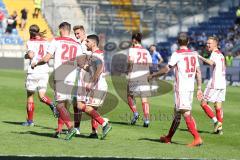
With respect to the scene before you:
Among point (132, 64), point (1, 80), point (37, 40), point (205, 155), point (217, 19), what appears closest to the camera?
point (205, 155)

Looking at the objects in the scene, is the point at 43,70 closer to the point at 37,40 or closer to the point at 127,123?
the point at 37,40

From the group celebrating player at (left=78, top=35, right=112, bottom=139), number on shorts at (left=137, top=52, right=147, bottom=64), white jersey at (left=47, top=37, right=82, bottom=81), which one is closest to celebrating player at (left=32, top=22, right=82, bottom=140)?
white jersey at (left=47, top=37, right=82, bottom=81)

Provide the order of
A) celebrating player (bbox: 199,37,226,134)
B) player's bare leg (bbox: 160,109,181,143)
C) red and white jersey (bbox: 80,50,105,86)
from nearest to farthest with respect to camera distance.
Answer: player's bare leg (bbox: 160,109,181,143) → red and white jersey (bbox: 80,50,105,86) → celebrating player (bbox: 199,37,226,134)

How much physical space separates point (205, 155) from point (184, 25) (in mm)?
42293

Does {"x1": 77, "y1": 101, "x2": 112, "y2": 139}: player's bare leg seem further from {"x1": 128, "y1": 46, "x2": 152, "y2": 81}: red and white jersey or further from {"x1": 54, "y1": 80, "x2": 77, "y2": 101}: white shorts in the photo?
{"x1": 128, "y1": 46, "x2": 152, "y2": 81}: red and white jersey

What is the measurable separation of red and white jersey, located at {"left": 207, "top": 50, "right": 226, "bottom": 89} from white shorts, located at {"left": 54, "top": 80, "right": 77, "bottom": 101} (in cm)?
407

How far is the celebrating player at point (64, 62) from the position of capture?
14.8 m

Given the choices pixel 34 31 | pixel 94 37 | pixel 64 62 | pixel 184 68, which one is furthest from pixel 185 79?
pixel 34 31

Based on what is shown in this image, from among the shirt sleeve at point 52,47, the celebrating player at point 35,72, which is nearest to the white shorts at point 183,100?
the shirt sleeve at point 52,47

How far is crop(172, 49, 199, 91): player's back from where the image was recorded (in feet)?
47.6

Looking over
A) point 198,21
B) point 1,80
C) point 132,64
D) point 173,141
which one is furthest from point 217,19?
point 173,141

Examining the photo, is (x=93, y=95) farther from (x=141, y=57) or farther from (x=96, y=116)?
(x=141, y=57)

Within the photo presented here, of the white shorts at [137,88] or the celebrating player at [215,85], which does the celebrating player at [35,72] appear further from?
the celebrating player at [215,85]

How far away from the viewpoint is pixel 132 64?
62.5 ft
